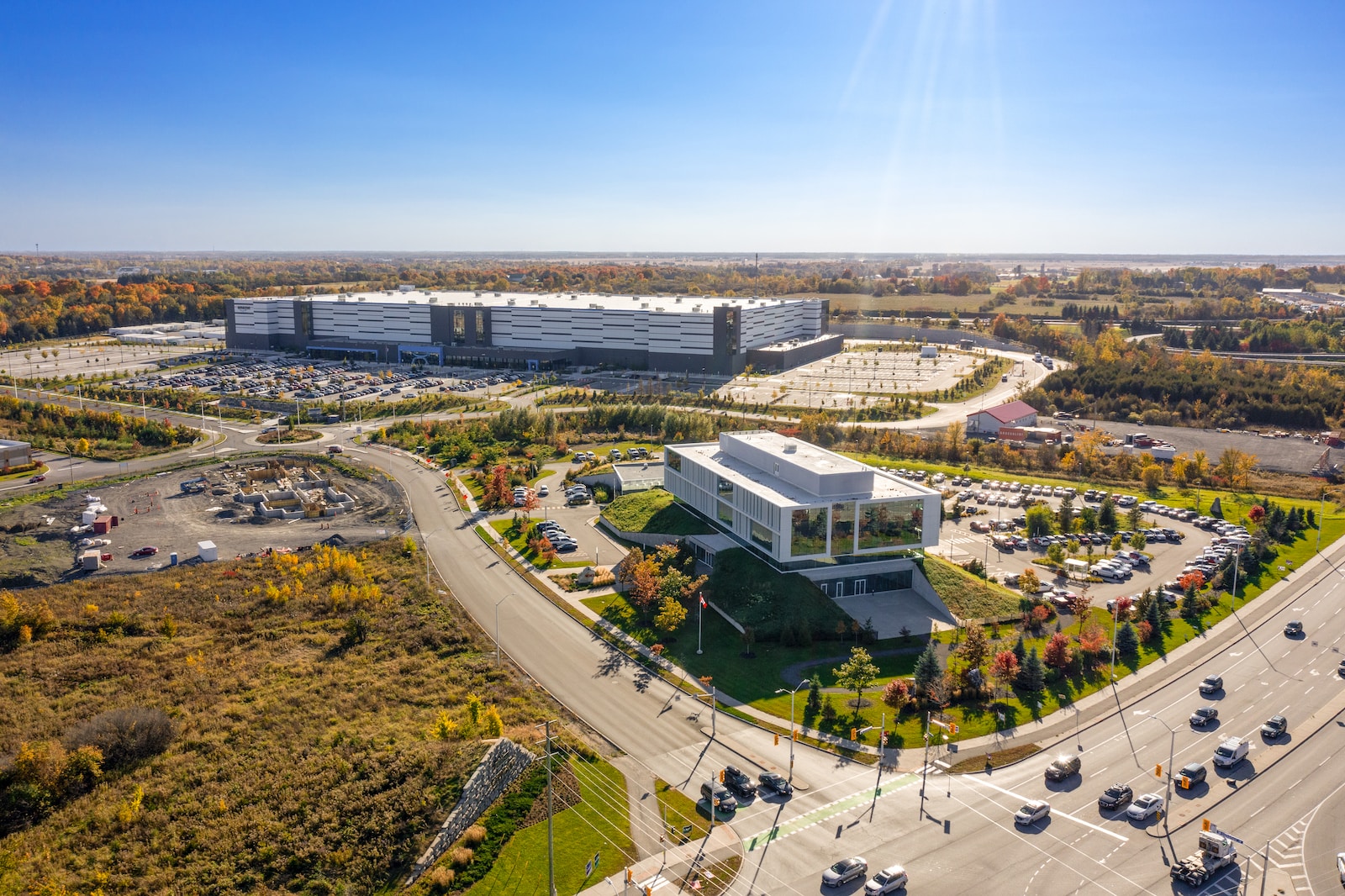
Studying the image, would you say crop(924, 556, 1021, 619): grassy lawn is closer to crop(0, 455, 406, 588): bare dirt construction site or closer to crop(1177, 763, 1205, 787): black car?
crop(1177, 763, 1205, 787): black car

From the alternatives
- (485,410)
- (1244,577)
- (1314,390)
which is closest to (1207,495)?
(1244,577)

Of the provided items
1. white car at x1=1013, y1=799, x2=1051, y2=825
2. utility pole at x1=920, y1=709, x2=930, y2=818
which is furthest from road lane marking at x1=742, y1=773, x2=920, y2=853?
white car at x1=1013, y1=799, x2=1051, y2=825

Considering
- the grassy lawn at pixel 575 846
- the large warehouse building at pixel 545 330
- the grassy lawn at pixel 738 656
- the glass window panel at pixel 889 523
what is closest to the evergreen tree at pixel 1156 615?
the glass window panel at pixel 889 523

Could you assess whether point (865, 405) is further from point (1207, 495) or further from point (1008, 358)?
point (1008, 358)

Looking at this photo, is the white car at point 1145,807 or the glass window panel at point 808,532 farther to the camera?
the glass window panel at point 808,532

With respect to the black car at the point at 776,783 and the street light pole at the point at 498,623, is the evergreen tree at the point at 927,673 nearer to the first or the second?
the black car at the point at 776,783

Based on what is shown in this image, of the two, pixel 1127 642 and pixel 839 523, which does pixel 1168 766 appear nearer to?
pixel 1127 642

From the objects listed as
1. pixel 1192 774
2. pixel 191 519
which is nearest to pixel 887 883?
pixel 1192 774
